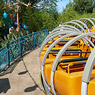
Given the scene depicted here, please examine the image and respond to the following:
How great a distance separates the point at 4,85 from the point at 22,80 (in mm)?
545

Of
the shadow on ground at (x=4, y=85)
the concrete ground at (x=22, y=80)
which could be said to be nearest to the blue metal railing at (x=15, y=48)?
the concrete ground at (x=22, y=80)

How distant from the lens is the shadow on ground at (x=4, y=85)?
3.68m

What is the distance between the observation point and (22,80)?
419cm

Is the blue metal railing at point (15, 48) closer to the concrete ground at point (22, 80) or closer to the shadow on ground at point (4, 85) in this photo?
the concrete ground at point (22, 80)

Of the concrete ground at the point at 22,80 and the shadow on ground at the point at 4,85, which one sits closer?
the concrete ground at the point at 22,80

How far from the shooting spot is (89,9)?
33094mm

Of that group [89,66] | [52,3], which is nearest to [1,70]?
[89,66]

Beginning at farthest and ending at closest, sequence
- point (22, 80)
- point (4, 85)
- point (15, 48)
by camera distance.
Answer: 1. point (15, 48)
2. point (22, 80)
3. point (4, 85)

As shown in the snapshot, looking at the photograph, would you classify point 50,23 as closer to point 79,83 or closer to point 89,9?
point 79,83

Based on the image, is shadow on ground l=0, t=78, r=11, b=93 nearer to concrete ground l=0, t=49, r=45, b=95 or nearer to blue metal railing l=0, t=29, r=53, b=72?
concrete ground l=0, t=49, r=45, b=95

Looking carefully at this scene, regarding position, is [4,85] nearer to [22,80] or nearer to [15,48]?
[22,80]

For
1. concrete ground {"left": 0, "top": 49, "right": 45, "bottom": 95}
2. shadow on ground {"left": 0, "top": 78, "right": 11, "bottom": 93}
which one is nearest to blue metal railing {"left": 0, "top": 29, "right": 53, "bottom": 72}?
concrete ground {"left": 0, "top": 49, "right": 45, "bottom": 95}

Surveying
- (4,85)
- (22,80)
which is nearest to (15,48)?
(22,80)

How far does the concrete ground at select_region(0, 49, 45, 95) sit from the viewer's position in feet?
11.7
